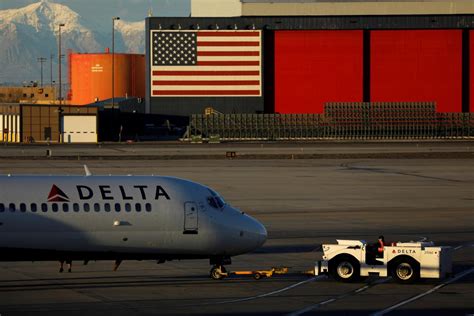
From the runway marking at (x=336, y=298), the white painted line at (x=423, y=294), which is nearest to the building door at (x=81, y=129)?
the white painted line at (x=423, y=294)

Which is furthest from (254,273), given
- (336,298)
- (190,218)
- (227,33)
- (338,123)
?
(227,33)

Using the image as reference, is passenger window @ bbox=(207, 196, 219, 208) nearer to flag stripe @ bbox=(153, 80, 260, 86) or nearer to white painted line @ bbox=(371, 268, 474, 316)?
white painted line @ bbox=(371, 268, 474, 316)

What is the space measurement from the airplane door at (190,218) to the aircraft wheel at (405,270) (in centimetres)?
606

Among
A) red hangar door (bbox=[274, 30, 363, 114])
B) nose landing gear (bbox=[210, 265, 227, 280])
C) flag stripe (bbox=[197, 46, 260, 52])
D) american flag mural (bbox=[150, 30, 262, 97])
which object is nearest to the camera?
nose landing gear (bbox=[210, 265, 227, 280])

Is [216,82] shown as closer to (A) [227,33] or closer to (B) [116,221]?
(A) [227,33]

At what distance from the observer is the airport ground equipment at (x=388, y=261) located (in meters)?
33.9

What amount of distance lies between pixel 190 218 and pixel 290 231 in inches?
583

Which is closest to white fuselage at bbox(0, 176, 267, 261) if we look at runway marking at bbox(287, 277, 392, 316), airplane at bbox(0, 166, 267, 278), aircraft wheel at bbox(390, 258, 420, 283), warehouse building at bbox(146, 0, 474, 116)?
airplane at bbox(0, 166, 267, 278)

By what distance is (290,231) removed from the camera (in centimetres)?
4744

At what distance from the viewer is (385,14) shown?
138125 millimetres

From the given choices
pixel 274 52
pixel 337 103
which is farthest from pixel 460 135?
pixel 274 52

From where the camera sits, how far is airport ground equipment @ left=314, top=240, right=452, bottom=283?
3388 cm

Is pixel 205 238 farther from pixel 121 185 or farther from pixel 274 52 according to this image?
pixel 274 52

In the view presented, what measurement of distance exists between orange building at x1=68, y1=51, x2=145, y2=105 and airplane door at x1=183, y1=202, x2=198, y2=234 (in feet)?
499
